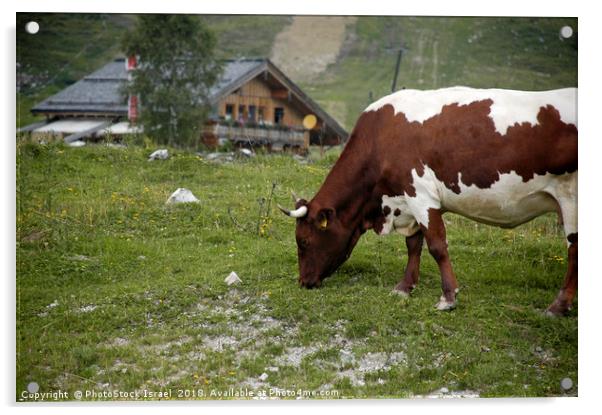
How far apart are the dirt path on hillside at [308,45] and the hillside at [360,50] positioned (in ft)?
0.05

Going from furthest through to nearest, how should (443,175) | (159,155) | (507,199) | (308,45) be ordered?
(159,155)
(308,45)
(443,175)
(507,199)

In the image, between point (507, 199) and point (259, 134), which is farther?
point (259, 134)

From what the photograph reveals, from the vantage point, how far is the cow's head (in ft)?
35.3

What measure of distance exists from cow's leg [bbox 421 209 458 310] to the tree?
141 inches

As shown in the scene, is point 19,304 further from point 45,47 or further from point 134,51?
point 134,51

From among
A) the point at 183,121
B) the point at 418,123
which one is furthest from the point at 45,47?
the point at 418,123

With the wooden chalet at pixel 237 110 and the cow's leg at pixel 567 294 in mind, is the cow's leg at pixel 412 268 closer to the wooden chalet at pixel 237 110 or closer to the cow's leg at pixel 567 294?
the cow's leg at pixel 567 294

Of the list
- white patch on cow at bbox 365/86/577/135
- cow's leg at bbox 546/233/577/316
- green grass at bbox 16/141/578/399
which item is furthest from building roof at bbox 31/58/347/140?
cow's leg at bbox 546/233/577/316

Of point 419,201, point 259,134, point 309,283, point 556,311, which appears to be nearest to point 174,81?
point 259,134

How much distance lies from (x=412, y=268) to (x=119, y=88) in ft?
14.5

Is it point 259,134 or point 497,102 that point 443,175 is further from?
point 259,134

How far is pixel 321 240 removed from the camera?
10.9m

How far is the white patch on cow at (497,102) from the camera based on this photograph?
9.38m

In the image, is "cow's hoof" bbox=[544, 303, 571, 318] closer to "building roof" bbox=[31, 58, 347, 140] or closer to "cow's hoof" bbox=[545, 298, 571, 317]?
"cow's hoof" bbox=[545, 298, 571, 317]
